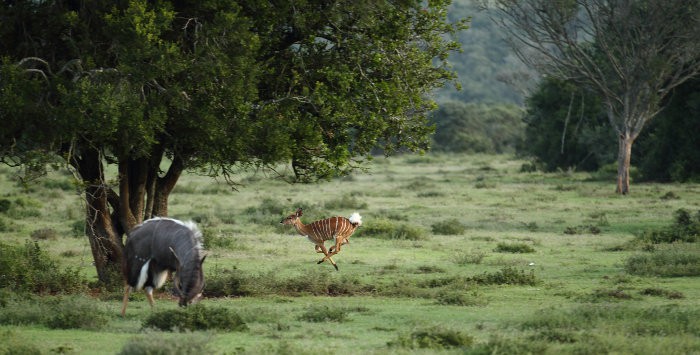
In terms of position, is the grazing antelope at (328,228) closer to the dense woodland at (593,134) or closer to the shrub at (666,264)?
the shrub at (666,264)

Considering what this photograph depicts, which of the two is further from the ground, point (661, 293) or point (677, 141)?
point (677, 141)

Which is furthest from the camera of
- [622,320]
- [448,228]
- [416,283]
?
[448,228]

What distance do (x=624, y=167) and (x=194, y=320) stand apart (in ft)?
114

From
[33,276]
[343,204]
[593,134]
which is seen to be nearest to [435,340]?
[33,276]

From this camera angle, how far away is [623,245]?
2489cm

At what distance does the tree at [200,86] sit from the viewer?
48.5 ft

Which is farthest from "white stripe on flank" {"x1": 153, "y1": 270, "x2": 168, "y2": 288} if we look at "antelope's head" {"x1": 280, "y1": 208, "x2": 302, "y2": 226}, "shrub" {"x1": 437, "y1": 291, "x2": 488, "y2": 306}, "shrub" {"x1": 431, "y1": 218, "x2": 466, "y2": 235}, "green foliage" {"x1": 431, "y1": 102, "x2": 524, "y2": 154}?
"green foliage" {"x1": 431, "y1": 102, "x2": 524, "y2": 154}

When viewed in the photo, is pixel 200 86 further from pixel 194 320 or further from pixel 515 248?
pixel 515 248

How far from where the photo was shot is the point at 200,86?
15.6 m

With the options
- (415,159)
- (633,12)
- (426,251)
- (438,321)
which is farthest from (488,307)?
(415,159)

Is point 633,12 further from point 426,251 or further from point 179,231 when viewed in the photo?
point 179,231

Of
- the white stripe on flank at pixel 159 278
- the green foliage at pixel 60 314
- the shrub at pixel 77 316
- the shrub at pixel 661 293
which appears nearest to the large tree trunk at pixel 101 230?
the green foliage at pixel 60 314

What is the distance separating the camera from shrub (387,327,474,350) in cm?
1180

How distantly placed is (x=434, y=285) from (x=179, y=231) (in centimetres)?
608
